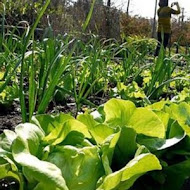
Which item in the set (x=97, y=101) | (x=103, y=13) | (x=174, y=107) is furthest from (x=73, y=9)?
(x=174, y=107)

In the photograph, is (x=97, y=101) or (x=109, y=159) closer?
(x=109, y=159)

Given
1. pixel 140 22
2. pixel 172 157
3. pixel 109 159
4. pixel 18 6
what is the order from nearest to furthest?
pixel 109 159
pixel 172 157
pixel 18 6
pixel 140 22

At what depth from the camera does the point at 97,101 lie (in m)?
1.95

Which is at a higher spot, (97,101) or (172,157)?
(172,157)

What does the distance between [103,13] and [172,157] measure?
33.9 feet

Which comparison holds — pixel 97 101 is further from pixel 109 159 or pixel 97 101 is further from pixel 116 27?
pixel 116 27

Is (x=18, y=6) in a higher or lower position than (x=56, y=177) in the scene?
higher

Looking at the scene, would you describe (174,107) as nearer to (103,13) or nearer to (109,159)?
(109,159)

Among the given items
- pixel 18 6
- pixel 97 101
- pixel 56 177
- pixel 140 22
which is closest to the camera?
pixel 56 177

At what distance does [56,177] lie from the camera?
Answer: 1.60 ft

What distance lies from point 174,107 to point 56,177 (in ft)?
1.42

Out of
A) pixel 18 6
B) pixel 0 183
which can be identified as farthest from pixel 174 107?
pixel 18 6

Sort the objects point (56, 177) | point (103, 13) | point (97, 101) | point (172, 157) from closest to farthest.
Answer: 1. point (56, 177)
2. point (172, 157)
3. point (97, 101)
4. point (103, 13)

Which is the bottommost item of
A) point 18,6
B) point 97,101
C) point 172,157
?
point 97,101
